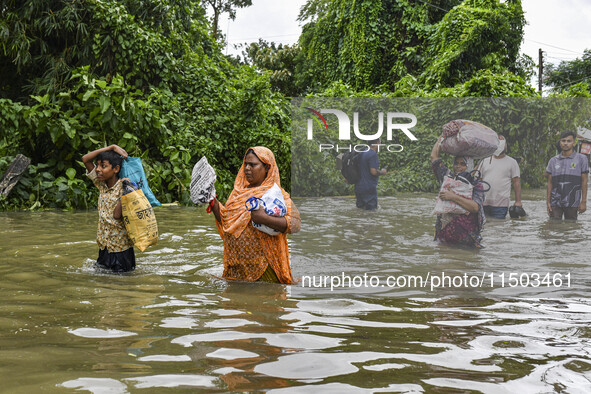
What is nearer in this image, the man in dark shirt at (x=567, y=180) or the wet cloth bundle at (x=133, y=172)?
the man in dark shirt at (x=567, y=180)

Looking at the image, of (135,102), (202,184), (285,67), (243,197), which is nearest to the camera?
(202,184)

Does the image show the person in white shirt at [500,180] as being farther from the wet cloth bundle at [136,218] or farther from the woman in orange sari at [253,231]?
the wet cloth bundle at [136,218]

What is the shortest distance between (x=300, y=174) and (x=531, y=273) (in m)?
1.91

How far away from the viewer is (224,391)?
6.17 ft

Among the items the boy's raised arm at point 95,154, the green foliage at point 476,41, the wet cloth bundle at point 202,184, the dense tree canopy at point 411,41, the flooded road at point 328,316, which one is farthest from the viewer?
the dense tree canopy at point 411,41

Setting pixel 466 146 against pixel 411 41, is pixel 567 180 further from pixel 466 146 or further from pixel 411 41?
pixel 411 41

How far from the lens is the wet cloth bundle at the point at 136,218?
432cm

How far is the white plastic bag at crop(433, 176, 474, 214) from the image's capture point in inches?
164

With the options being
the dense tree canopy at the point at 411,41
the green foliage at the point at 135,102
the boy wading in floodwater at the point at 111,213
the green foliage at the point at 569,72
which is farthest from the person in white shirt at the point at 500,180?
the green foliage at the point at 569,72

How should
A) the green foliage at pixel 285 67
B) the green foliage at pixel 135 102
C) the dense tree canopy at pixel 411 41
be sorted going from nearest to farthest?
the green foliage at pixel 135 102 → the dense tree canopy at pixel 411 41 → the green foliage at pixel 285 67

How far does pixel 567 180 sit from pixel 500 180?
18.3 inches

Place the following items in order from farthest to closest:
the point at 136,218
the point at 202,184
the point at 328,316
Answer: the point at 136,218 < the point at 202,184 < the point at 328,316

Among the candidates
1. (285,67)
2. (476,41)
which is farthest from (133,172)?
(285,67)

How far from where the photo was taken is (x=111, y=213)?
441 centimetres
